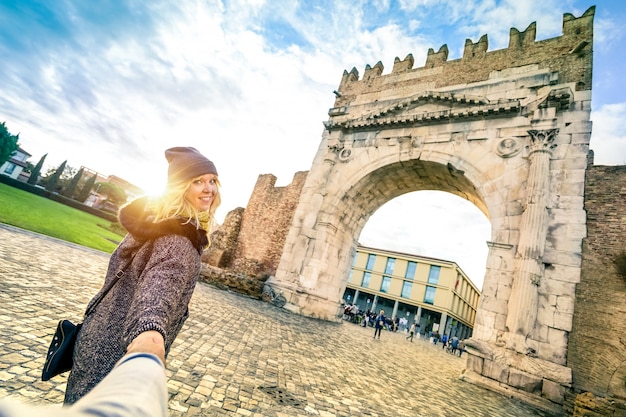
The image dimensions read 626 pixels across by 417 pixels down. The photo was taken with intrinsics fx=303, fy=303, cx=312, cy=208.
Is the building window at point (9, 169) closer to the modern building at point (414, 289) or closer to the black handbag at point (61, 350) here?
the modern building at point (414, 289)

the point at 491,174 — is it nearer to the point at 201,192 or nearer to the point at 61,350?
the point at 201,192

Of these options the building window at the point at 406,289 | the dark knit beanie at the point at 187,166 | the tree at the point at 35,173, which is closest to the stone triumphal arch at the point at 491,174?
the dark knit beanie at the point at 187,166

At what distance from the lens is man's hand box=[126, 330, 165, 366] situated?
92 cm

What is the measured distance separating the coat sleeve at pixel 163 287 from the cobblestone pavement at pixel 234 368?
189cm

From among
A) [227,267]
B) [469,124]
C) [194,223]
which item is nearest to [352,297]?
[227,267]

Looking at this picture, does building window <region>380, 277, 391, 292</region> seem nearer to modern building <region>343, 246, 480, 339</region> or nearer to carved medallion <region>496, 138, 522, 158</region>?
modern building <region>343, 246, 480, 339</region>

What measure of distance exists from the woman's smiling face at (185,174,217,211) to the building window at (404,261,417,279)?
40.3m

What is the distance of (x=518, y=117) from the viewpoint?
9695 mm

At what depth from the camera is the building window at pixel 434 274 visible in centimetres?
3719

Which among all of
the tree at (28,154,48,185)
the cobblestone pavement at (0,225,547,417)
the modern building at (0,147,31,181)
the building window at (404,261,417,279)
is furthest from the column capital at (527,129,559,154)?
the modern building at (0,147,31,181)

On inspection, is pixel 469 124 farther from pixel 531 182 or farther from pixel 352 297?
pixel 352 297

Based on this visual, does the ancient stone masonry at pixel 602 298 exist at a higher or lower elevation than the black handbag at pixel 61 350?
higher

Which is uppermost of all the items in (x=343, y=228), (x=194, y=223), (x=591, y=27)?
(x=591, y=27)

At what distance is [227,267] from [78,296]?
11015 mm
